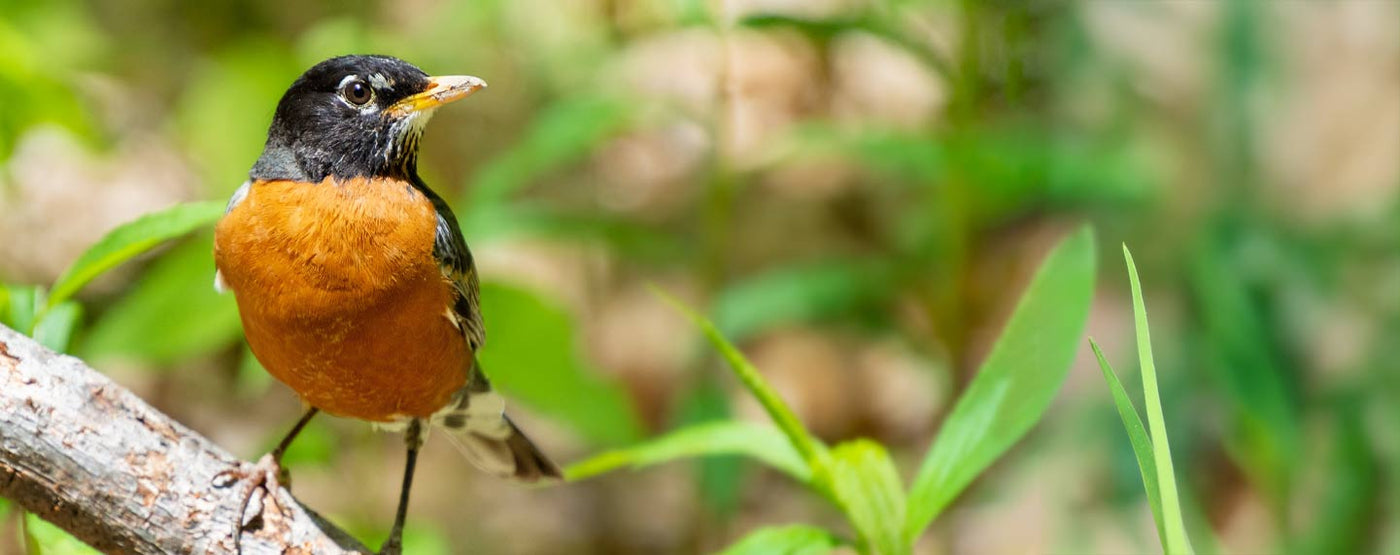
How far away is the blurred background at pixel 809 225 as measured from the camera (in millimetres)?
4246

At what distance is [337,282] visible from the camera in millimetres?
2574

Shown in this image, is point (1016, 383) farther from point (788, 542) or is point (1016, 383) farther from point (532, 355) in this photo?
point (532, 355)

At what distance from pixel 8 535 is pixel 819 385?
12.1ft

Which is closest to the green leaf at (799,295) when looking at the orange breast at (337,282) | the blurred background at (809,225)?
the blurred background at (809,225)

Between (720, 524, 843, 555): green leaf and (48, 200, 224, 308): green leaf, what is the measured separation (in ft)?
4.14

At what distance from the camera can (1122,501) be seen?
4.89 metres

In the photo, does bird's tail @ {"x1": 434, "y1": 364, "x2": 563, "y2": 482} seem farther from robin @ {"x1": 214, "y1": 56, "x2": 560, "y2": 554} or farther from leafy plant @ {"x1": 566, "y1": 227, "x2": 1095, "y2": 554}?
leafy plant @ {"x1": 566, "y1": 227, "x2": 1095, "y2": 554}

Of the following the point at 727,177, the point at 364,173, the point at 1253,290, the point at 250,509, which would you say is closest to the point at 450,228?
the point at 364,173

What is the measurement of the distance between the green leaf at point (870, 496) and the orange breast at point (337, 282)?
99 centimetres

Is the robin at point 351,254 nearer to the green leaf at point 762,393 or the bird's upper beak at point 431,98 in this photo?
the bird's upper beak at point 431,98

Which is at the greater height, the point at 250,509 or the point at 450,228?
the point at 450,228

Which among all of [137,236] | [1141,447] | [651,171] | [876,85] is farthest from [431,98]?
[876,85]

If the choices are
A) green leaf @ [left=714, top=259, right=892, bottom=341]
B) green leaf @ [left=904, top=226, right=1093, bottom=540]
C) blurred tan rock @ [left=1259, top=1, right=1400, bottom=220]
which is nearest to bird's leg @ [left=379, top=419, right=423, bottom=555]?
green leaf @ [left=904, top=226, right=1093, bottom=540]

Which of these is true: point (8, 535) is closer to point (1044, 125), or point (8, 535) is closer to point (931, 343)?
point (931, 343)
